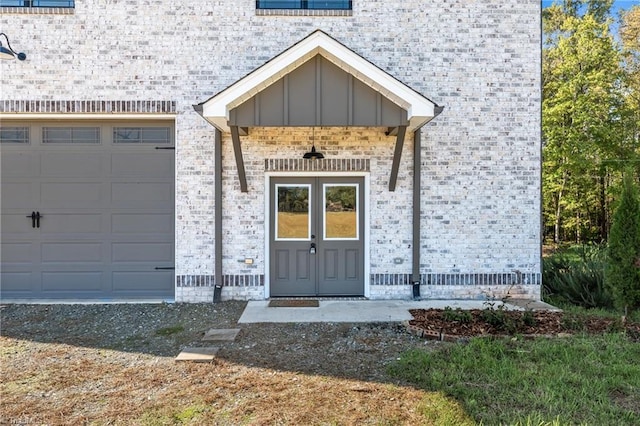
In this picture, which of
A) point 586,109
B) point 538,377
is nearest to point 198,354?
point 538,377

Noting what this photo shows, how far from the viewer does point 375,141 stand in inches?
305

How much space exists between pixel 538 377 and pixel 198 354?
3.80 m

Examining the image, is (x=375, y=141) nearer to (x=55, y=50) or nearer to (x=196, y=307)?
(x=196, y=307)

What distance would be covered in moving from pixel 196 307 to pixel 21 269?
3.61 metres

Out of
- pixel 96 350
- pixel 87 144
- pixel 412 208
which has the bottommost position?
pixel 96 350

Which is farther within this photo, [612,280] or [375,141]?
[375,141]

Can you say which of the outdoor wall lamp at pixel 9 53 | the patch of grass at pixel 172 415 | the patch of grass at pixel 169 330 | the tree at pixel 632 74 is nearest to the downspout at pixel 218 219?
the patch of grass at pixel 169 330

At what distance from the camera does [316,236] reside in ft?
25.8

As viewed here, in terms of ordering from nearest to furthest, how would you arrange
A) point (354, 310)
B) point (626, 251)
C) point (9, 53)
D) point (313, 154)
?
point (626, 251)
point (354, 310)
point (9, 53)
point (313, 154)

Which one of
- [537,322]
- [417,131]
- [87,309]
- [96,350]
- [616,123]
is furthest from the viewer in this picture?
[616,123]

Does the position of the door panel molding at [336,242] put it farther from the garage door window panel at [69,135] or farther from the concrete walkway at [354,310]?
the garage door window panel at [69,135]

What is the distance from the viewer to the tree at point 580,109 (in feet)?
58.3

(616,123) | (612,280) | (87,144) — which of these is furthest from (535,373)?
(616,123)

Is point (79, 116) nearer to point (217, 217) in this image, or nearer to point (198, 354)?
point (217, 217)
